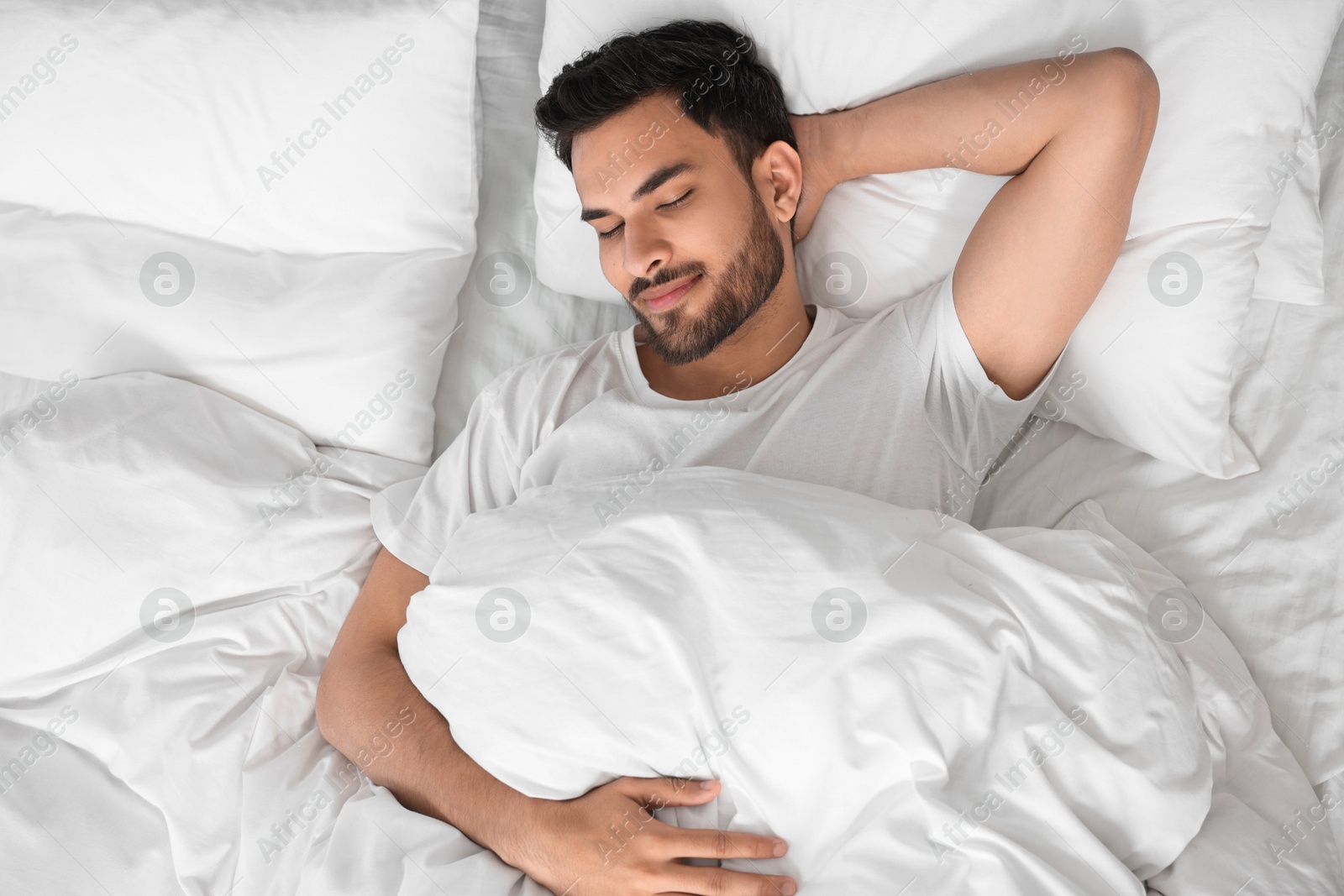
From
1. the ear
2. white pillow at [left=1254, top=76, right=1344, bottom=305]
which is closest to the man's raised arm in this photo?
the ear

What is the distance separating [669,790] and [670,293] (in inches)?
28.2

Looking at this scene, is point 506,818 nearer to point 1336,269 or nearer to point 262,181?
point 262,181

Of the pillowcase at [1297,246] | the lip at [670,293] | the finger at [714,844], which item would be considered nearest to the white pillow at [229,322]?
the lip at [670,293]

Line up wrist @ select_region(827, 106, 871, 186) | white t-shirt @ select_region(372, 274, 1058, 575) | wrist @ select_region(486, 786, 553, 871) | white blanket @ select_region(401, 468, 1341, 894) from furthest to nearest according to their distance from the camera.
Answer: wrist @ select_region(827, 106, 871, 186) → white t-shirt @ select_region(372, 274, 1058, 575) → wrist @ select_region(486, 786, 553, 871) → white blanket @ select_region(401, 468, 1341, 894)

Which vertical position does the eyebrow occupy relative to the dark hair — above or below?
below

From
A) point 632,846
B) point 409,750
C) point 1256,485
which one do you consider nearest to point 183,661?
point 409,750

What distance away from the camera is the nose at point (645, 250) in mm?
1308

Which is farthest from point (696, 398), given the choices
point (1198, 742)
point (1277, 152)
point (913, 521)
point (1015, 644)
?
point (1277, 152)

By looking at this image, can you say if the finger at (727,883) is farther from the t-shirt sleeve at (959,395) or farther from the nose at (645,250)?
the nose at (645,250)

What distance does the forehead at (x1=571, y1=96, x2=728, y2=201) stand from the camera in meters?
1.35

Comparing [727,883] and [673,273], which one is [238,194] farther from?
[727,883]

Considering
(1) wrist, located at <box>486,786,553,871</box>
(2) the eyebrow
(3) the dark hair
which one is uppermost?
(3) the dark hair

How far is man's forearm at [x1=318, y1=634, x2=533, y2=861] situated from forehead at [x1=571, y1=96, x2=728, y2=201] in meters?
0.77

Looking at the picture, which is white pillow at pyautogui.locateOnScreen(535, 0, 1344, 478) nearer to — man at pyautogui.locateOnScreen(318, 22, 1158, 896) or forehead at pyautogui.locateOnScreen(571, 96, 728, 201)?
man at pyautogui.locateOnScreen(318, 22, 1158, 896)
